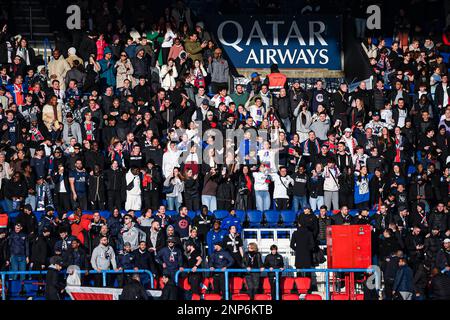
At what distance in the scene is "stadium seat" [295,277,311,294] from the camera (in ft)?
84.2

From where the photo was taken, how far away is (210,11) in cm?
3594

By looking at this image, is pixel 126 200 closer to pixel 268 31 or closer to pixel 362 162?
pixel 362 162

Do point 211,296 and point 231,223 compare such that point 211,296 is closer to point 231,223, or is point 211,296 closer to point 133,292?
point 133,292

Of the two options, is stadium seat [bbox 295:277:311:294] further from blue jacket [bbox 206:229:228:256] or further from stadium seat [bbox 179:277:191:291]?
stadium seat [bbox 179:277:191:291]

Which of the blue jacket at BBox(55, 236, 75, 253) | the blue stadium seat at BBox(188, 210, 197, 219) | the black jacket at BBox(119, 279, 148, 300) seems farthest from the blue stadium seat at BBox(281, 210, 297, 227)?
the black jacket at BBox(119, 279, 148, 300)

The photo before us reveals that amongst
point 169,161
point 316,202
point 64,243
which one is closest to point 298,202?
point 316,202

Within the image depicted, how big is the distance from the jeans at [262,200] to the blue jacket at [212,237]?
5.55 feet

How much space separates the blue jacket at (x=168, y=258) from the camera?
84.8ft

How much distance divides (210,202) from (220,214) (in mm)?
443

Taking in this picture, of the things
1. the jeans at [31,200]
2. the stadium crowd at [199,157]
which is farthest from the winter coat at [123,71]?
the jeans at [31,200]

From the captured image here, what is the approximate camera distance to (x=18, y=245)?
87.0 feet

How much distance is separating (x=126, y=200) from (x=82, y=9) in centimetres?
673
